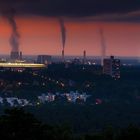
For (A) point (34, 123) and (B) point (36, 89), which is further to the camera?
(B) point (36, 89)

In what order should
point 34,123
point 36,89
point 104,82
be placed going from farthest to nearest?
point 104,82
point 36,89
point 34,123

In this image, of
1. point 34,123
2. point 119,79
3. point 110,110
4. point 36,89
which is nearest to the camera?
point 34,123

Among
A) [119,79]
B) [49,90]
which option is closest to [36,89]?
[49,90]

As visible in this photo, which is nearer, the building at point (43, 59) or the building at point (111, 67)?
the building at point (111, 67)

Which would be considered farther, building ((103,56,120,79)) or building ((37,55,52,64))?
building ((37,55,52,64))

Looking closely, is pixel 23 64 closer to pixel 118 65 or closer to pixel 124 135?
pixel 118 65

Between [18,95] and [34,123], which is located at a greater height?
[34,123]

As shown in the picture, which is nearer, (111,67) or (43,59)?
(111,67)

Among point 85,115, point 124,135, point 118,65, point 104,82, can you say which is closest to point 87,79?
point 104,82
